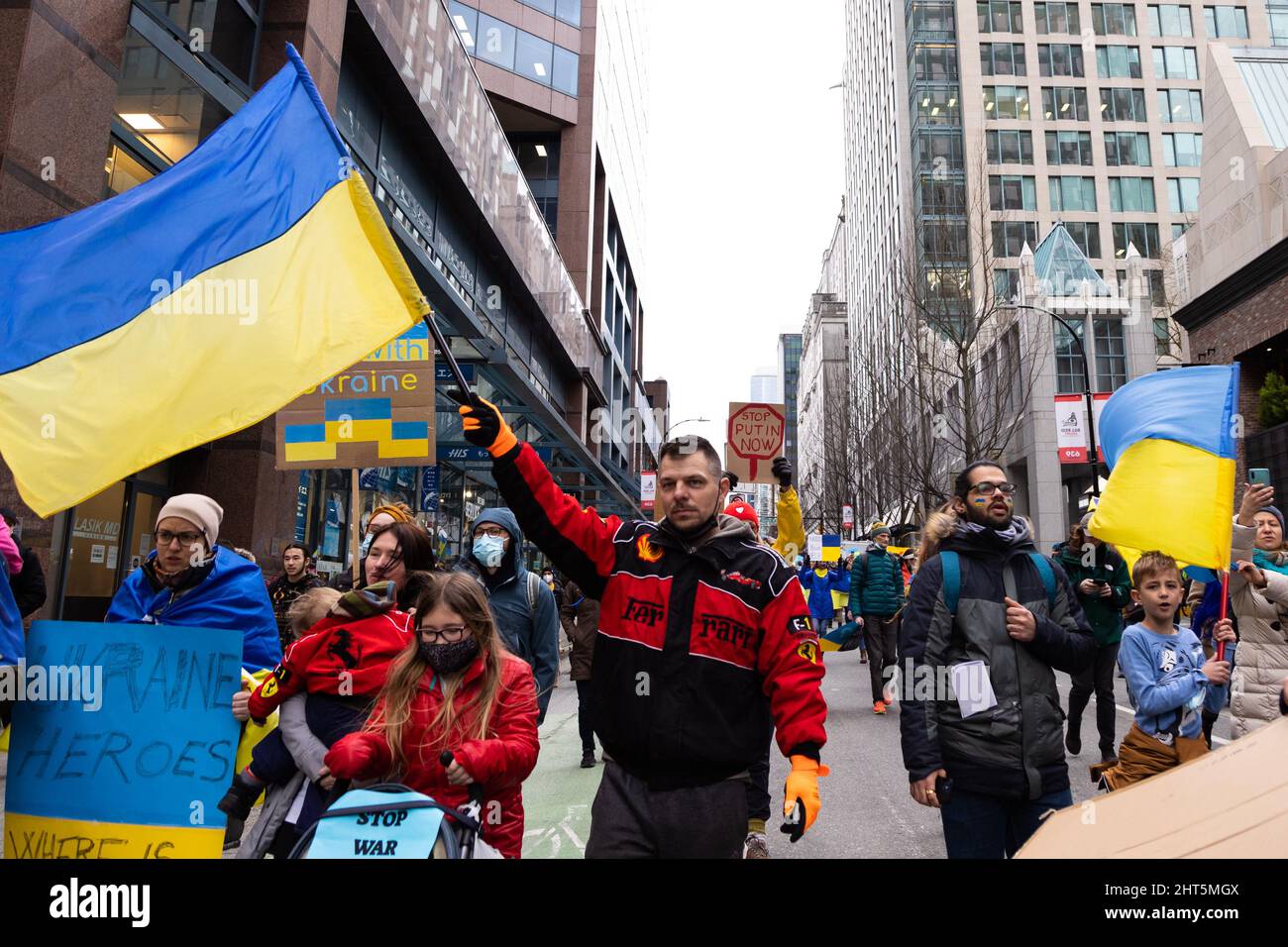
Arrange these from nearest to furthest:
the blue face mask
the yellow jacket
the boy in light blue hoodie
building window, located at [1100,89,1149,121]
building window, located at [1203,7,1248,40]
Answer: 1. the boy in light blue hoodie
2. the blue face mask
3. the yellow jacket
4. building window, located at [1100,89,1149,121]
5. building window, located at [1203,7,1248,40]

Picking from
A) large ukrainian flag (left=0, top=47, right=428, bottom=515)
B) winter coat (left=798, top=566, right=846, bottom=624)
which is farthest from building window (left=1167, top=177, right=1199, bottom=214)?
large ukrainian flag (left=0, top=47, right=428, bottom=515)

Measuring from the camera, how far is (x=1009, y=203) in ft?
176

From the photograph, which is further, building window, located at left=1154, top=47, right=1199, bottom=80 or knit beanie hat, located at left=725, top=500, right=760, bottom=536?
building window, located at left=1154, top=47, right=1199, bottom=80

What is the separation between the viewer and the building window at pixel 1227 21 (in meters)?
55.9

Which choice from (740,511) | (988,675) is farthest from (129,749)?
(740,511)

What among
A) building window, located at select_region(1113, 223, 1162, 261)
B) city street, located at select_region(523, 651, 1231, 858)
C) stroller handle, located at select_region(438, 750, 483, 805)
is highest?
building window, located at select_region(1113, 223, 1162, 261)

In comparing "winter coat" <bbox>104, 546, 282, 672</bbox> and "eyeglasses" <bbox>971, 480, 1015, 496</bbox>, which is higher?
"eyeglasses" <bbox>971, 480, 1015, 496</bbox>

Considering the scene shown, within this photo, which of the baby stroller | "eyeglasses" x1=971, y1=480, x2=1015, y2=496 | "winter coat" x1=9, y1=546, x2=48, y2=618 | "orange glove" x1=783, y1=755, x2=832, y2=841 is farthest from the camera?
"winter coat" x1=9, y1=546, x2=48, y2=618

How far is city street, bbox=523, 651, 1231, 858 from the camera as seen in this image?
510cm

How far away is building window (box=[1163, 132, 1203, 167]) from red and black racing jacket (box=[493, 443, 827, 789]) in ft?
213

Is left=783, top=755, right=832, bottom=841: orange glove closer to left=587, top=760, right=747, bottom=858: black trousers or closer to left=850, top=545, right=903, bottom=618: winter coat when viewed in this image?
left=587, top=760, right=747, bottom=858: black trousers

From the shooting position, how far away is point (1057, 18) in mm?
55719

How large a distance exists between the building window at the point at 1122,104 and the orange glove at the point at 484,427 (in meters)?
65.2
